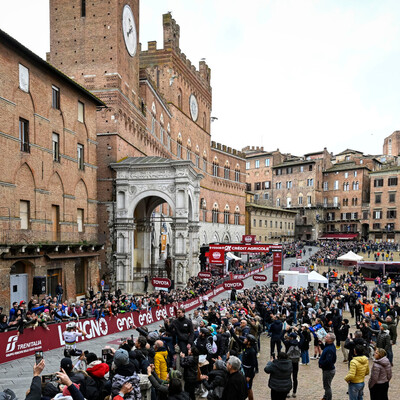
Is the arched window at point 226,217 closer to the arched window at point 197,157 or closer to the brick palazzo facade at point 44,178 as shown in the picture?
the arched window at point 197,157

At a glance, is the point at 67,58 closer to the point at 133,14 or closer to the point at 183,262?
the point at 133,14

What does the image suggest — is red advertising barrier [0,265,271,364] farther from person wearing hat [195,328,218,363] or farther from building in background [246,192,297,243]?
building in background [246,192,297,243]

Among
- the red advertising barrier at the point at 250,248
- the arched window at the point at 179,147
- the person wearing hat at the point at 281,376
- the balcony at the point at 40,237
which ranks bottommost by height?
the red advertising barrier at the point at 250,248

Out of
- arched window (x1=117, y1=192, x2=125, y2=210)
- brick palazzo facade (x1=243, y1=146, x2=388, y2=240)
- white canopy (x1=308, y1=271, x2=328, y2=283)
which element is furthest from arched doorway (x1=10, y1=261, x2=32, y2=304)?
brick palazzo facade (x1=243, y1=146, x2=388, y2=240)

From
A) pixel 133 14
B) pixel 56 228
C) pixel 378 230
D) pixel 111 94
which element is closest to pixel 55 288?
pixel 56 228

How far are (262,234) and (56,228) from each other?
51.5m

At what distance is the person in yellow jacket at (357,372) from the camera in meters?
7.81

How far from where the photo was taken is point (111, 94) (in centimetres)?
2950

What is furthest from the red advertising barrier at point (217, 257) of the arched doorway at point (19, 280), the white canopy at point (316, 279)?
the arched doorway at point (19, 280)

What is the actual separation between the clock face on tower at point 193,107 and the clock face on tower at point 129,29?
63.7 feet

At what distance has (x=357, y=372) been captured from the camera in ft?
25.7

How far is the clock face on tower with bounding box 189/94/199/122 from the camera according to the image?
53.0 m

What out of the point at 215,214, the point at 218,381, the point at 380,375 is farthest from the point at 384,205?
the point at 218,381

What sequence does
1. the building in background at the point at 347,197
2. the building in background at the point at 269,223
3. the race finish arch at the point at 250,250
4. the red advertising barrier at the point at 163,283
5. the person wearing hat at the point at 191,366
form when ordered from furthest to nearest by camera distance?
the building in background at the point at 347,197 → the building in background at the point at 269,223 → the race finish arch at the point at 250,250 → the red advertising barrier at the point at 163,283 → the person wearing hat at the point at 191,366
